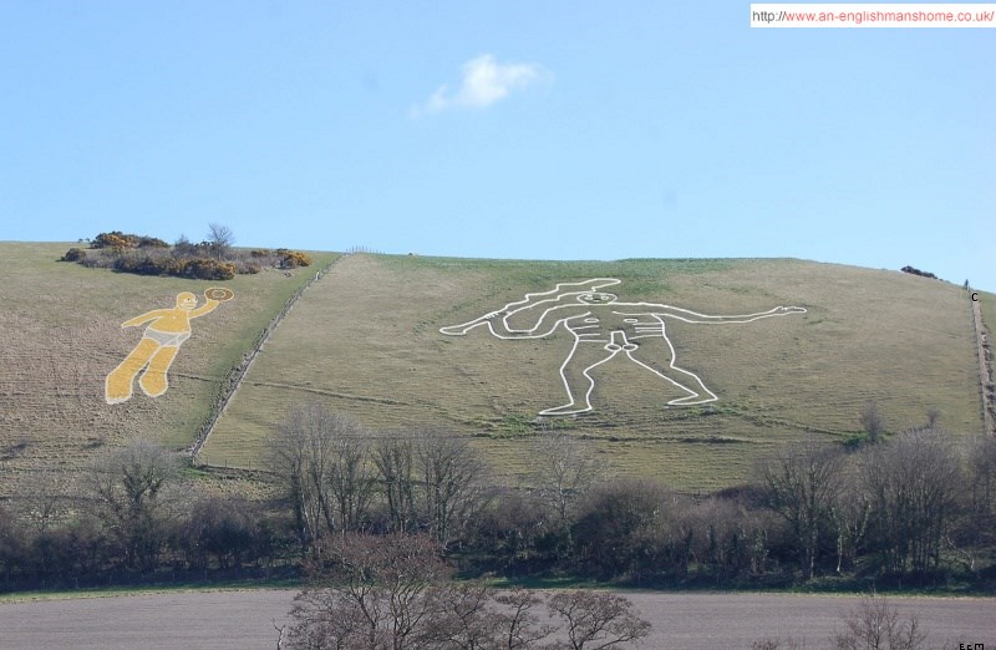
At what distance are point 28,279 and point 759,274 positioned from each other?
64231 millimetres

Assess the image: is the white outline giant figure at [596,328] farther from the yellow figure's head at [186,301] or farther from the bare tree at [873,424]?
the yellow figure's head at [186,301]

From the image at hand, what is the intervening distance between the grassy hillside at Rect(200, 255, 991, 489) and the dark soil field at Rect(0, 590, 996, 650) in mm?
17912

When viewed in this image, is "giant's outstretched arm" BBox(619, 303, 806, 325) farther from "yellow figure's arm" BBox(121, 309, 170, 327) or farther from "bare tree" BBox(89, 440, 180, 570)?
"bare tree" BBox(89, 440, 180, 570)

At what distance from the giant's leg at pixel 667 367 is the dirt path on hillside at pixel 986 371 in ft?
53.6

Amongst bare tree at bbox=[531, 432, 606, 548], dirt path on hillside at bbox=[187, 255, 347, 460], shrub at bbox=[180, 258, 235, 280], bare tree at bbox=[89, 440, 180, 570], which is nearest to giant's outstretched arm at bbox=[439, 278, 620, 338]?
dirt path on hillside at bbox=[187, 255, 347, 460]

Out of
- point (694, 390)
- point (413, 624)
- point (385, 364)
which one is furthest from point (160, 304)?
point (413, 624)

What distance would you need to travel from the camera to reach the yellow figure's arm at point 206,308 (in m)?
92.8

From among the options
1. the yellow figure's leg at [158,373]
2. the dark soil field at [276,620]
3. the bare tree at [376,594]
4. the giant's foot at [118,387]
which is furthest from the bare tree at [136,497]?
the bare tree at [376,594]

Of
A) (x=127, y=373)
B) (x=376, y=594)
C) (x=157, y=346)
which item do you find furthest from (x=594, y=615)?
(x=157, y=346)

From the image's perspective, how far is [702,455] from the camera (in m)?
67.0

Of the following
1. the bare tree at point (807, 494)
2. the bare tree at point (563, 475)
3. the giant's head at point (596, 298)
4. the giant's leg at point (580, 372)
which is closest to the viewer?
the bare tree at point (807, 494)

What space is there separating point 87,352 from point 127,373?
4.96 m

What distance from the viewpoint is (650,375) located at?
7988 centimetres

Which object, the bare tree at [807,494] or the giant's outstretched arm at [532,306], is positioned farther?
the giant's outstretched arm at [532,306]
